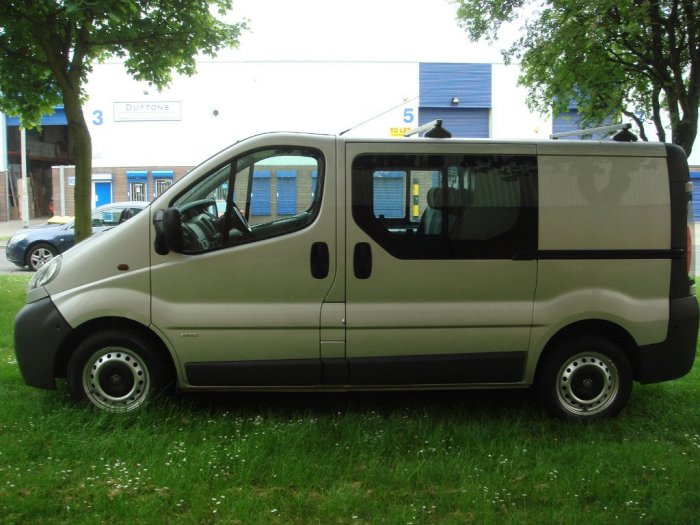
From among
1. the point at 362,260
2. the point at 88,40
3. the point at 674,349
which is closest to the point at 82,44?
the point at 88,40

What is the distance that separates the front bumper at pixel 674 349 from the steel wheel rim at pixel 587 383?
0.22m

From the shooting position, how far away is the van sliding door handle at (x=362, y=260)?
14.0 ft

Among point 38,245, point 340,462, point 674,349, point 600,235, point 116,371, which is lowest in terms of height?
point 340,462

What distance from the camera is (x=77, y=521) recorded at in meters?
3.07

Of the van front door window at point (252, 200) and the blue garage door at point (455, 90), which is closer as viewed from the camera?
the van front door window at point (252, 200)

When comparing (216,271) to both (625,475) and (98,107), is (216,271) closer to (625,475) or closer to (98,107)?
(625,475)

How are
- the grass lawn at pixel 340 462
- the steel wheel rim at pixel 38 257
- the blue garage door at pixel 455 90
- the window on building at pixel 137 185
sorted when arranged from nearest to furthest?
the grass lawn at pixel 340 462 < the steel wheel rim at pixel 38 257 < the window on building at pixel 137 185 < the blue garage door at pixel 455 90

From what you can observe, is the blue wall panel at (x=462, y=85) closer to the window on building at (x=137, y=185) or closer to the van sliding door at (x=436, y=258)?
the window on building at (x=137, y=185)

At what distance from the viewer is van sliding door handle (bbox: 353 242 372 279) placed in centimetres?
428

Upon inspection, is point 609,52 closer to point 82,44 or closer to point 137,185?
point 82,44

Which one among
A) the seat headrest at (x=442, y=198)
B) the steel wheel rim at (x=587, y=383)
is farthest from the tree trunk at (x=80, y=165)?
the steel wheel rim at (x=587, y=383)

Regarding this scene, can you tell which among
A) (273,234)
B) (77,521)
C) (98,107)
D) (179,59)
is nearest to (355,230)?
(273,234)

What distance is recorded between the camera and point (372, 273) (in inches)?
169

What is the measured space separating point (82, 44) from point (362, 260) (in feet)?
18.3
